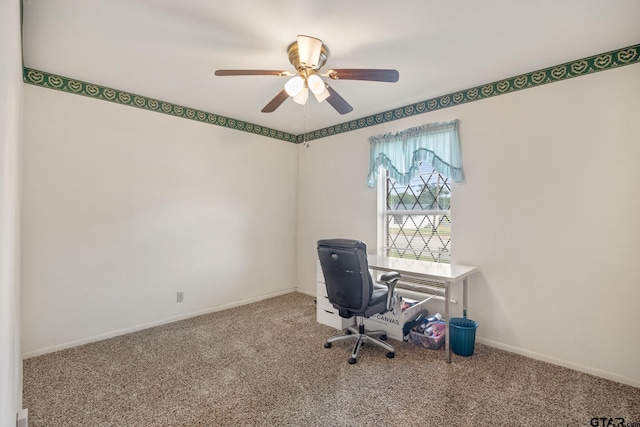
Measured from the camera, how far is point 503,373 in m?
2.30

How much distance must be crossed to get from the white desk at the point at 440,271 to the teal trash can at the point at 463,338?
15cm

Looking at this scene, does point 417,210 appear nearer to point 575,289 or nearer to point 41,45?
point 575,289

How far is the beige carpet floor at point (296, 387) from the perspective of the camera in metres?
1.81

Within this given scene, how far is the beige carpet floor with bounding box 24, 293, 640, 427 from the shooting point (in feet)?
5.95

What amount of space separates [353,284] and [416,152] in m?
1.61

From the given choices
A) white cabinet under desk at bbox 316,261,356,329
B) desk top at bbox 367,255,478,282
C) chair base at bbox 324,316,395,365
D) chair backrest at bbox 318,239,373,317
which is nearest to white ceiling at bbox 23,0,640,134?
chair backrest at bbox 318,239,373,317

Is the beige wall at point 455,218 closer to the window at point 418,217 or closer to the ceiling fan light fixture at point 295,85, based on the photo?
Result: the window at point 418,217

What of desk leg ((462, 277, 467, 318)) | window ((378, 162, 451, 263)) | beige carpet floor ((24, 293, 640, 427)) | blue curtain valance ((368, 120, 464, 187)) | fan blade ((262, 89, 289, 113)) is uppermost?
fan blade ((262, 89, 289, 113))

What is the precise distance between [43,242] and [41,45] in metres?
1.54

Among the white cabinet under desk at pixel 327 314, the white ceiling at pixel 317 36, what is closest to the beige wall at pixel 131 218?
the white ceiling at pixel 317 36

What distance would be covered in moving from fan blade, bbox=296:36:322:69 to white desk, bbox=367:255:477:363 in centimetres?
181

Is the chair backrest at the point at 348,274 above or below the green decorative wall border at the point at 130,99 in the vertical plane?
below

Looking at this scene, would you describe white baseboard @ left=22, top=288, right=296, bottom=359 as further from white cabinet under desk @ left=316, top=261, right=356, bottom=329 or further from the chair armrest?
the chair armrest

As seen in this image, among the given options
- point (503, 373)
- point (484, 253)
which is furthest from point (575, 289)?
point (503, 373)
